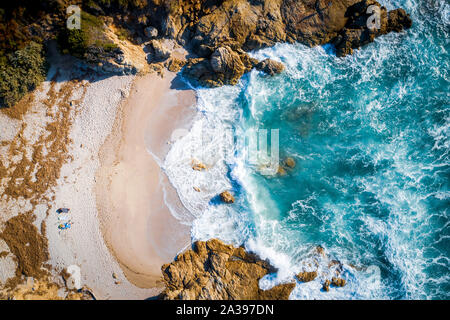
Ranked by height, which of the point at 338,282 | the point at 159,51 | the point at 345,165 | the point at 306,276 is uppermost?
the point at 159,51

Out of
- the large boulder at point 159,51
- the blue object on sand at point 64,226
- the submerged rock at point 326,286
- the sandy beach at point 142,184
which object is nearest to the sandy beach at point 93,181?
the sandy beach at point 142,184

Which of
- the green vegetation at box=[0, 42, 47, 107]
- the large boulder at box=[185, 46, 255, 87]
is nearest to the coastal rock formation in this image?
the large boulder at box=[185, 46, 255, 87]

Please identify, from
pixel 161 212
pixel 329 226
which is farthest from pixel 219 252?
pixel 329 226

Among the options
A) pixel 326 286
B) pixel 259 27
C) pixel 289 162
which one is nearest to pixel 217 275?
pixel 326 286

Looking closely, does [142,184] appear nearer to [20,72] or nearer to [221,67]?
[221,67]

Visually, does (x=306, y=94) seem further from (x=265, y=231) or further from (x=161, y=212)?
(x=161, y=212)
